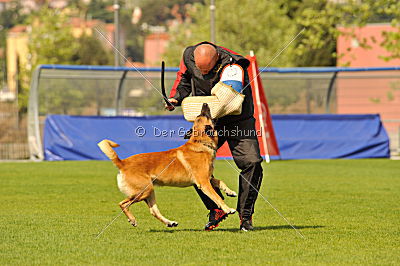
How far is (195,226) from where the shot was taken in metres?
8.48

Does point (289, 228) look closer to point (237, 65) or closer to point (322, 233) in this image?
point (322, 233)

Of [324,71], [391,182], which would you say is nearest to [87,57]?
[324,71]

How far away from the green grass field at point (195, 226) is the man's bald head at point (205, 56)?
1.73 metres

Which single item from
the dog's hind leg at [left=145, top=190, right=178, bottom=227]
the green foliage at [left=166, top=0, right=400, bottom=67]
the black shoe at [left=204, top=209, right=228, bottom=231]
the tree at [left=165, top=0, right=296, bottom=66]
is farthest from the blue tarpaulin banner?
the tree at [left=165, top=0, right=296, bottom=66]

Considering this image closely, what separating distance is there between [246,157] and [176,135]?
1350 centimetres

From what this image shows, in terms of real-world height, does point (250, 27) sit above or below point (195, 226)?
above

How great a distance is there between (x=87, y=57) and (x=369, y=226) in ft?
225

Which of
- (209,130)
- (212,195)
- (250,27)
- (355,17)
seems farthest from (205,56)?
(250,27)

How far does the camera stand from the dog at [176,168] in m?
7.59

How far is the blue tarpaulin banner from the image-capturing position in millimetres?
20922

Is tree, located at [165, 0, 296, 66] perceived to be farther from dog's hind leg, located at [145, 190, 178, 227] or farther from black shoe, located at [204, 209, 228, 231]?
dog's hind leg, located at [145, 190, 178, 227]

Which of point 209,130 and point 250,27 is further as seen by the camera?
point 250,27

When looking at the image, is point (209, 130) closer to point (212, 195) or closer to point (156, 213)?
point (212, 195)

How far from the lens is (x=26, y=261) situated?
20.6ft
